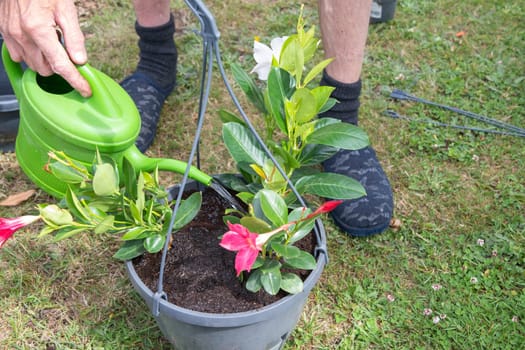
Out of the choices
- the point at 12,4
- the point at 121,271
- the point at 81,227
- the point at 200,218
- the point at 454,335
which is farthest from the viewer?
the point at 121,271

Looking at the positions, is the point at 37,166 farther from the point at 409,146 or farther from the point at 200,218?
the point at 409,146

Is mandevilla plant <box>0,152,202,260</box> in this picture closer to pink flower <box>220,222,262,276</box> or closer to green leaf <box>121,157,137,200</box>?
green leaf <box>121,157,137,200</box>

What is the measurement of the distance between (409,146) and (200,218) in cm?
109

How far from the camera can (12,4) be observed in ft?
3.79

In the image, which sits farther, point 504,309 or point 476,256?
point 476,256

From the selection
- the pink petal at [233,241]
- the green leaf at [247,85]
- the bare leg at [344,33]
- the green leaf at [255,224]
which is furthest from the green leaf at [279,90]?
the bare leg at [344,33]

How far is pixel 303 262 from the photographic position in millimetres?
1104

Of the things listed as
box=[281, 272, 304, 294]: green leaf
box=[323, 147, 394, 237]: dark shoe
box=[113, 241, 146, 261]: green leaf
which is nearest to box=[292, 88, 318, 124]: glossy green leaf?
box=[281, 272, 304, 294]: green leaf

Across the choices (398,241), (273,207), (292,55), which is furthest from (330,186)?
(398,241)

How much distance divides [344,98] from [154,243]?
96cm

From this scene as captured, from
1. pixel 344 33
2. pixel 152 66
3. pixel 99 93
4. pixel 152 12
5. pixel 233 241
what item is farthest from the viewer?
pixel 152 66

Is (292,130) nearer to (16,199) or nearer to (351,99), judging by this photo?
(351,99)

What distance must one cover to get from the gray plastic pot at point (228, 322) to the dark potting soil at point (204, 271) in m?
0.05

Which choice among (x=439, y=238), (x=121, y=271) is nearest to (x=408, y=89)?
(x=439, y=238)
